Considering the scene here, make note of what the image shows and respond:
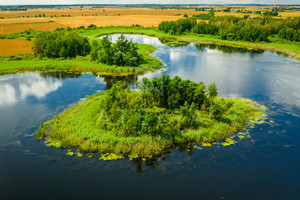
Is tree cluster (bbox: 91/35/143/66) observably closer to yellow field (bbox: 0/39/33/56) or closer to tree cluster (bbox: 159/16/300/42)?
yellow field (bbox: 0/39/33/56)

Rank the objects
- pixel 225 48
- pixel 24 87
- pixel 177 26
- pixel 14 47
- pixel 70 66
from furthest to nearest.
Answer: pixel 177 26
pixel 225 48
pixel 14 47
pixel 70 66
pixel 24 87

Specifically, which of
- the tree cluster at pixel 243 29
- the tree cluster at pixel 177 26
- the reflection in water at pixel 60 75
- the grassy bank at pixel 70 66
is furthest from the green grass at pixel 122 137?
the tree cluster at pixel 177 26

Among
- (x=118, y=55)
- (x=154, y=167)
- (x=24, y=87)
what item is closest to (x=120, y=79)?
(x=118, y=55)

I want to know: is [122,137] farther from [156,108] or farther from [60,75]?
[60,75]

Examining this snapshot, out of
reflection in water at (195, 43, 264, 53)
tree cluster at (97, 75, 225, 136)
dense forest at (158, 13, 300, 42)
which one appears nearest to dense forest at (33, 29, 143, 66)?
tree cluster at (97, 75, 225, 136)

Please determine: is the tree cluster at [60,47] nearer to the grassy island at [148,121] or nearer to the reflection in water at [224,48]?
the grassy island at [148,121]

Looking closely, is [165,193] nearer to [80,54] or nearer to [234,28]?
[80,54]

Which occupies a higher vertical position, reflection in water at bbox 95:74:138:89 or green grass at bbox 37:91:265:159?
reflection in water at bbox 95:74:138:89
